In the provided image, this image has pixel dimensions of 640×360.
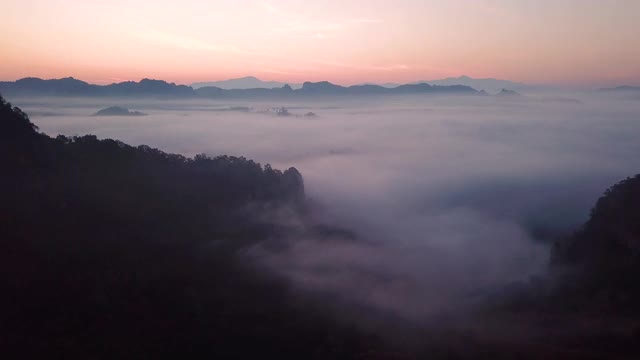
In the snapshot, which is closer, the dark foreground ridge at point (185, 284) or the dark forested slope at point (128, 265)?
the dark forested slope at point (128, 265)

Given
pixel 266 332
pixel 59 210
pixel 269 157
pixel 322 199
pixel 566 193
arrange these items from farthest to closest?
pixel 269 157, pixel 566 193, pixel 322 199, pixel 59 210, pixel 266 332

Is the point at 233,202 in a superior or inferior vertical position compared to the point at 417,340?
superior

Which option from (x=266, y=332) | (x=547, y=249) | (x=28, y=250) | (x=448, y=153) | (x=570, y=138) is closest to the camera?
(x=266, y=332)

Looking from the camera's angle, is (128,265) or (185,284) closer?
(185,284)

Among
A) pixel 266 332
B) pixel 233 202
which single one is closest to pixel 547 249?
pixel 233 202

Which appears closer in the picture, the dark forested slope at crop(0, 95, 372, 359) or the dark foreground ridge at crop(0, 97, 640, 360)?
the dark forested slope at crop(0, 95, 372, 359)

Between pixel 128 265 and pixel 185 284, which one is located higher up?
pixel 128 265

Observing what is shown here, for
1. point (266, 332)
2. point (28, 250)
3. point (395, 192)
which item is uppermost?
point (28, 250)

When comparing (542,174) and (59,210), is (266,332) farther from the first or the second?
(542,174)
